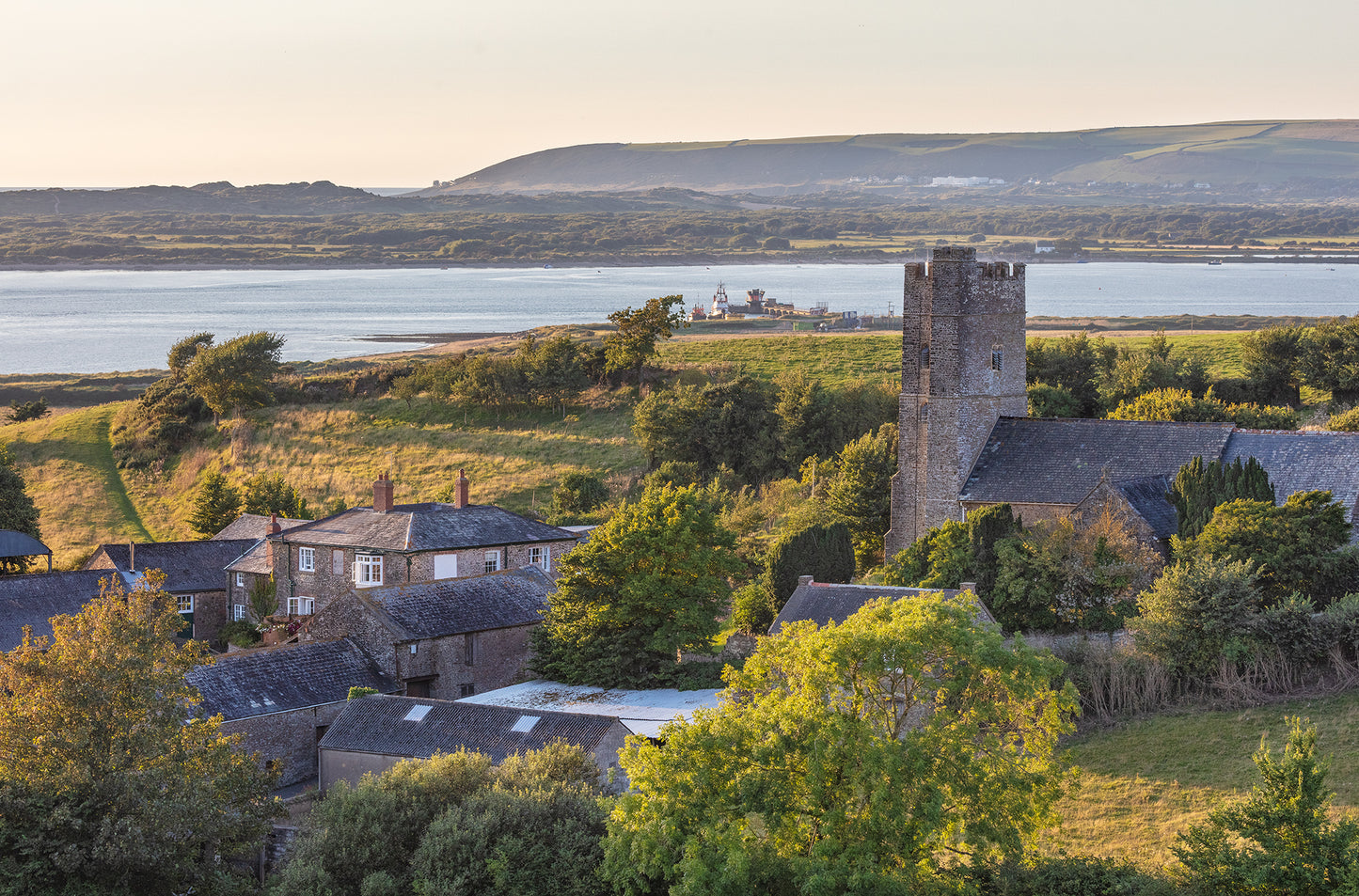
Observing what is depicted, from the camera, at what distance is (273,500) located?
204 feet

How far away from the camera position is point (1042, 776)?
20750mm

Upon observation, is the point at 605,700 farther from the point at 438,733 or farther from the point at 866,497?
the point at 866,497

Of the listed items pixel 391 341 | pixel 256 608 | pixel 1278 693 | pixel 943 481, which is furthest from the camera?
pixel 391 341

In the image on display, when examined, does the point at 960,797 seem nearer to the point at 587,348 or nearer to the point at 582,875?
the point at 582,875

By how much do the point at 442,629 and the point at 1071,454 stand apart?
804 inches

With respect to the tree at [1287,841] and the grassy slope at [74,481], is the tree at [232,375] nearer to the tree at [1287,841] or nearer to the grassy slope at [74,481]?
the grassy slope at [74,481]

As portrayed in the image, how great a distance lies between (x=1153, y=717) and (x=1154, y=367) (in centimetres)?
3704

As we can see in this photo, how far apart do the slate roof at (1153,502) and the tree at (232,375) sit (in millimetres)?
65677


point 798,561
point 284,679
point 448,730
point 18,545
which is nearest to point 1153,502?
point 798,561

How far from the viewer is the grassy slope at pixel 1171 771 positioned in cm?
2480

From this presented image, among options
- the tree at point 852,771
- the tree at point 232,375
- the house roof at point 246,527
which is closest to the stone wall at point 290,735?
the tree at point 852,771

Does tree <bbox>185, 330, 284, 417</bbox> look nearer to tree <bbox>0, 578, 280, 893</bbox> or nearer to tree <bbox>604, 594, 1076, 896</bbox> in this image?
tree <bbox>0, 578, 280, 893</bbox>

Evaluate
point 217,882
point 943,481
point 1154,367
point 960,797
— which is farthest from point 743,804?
point 1154,367

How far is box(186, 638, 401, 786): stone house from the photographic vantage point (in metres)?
33.1
